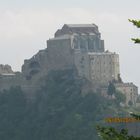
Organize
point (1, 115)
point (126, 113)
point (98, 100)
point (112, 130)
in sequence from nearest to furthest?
point (112, 130) → point (126, 113) → point (98, 100) → point (1, 115)

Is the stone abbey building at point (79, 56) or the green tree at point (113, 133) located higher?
the stone abbey building at point (79, 56)

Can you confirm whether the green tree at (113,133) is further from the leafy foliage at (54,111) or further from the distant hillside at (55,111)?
the leafy foliage at (54,111)

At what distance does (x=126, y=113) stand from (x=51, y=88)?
17.6m

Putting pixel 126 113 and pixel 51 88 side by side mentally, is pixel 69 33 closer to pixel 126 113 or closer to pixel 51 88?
pixel 51 88

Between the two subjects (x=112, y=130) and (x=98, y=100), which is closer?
(x=112, y=130)

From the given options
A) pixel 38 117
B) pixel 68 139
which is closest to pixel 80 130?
pixel 68 139

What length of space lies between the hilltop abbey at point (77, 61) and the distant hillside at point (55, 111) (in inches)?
43.9

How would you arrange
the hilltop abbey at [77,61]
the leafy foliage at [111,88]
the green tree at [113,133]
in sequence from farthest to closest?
the hilltop abbey at [77,61] → the leafy foliage at [111,88] → the green tree at [113,133]

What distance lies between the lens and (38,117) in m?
130

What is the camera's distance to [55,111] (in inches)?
5094

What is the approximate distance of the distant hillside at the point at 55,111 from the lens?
121938mm

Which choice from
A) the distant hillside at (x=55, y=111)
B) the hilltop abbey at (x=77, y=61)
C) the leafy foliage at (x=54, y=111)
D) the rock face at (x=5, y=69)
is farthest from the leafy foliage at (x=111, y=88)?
the rock face at (x=5, y=69)

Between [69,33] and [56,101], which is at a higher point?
[69,33]

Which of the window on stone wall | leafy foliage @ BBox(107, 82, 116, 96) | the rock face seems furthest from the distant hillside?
the rock face
